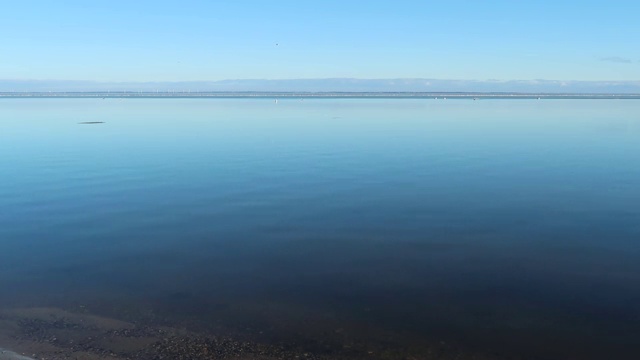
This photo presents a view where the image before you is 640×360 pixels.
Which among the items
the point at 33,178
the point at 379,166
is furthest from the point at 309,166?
the point at 33,178

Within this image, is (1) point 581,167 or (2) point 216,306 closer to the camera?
(2) point 216,306

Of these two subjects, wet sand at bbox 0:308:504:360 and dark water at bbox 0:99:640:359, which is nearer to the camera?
wet sand at bbox 0:308:504:360

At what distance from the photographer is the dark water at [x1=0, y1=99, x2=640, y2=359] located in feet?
37.7

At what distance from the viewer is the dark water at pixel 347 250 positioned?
11.5m

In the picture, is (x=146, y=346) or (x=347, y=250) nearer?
(x=146, y=346)

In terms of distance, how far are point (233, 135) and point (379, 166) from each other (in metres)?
23.1

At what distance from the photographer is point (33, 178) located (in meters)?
27.3

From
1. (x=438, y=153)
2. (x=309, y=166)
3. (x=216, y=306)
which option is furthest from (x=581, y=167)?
(x=216, y=306)

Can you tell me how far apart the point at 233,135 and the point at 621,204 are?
117 ft

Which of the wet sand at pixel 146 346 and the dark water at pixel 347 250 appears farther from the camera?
the dark water at pixel 347 250

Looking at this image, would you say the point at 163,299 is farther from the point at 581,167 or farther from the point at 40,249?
the point at 581,167

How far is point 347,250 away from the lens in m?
15.7

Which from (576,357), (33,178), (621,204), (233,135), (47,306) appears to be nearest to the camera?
(576,357)

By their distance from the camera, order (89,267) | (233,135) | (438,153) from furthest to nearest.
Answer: (233,135) → (438,153) → (89,267)
